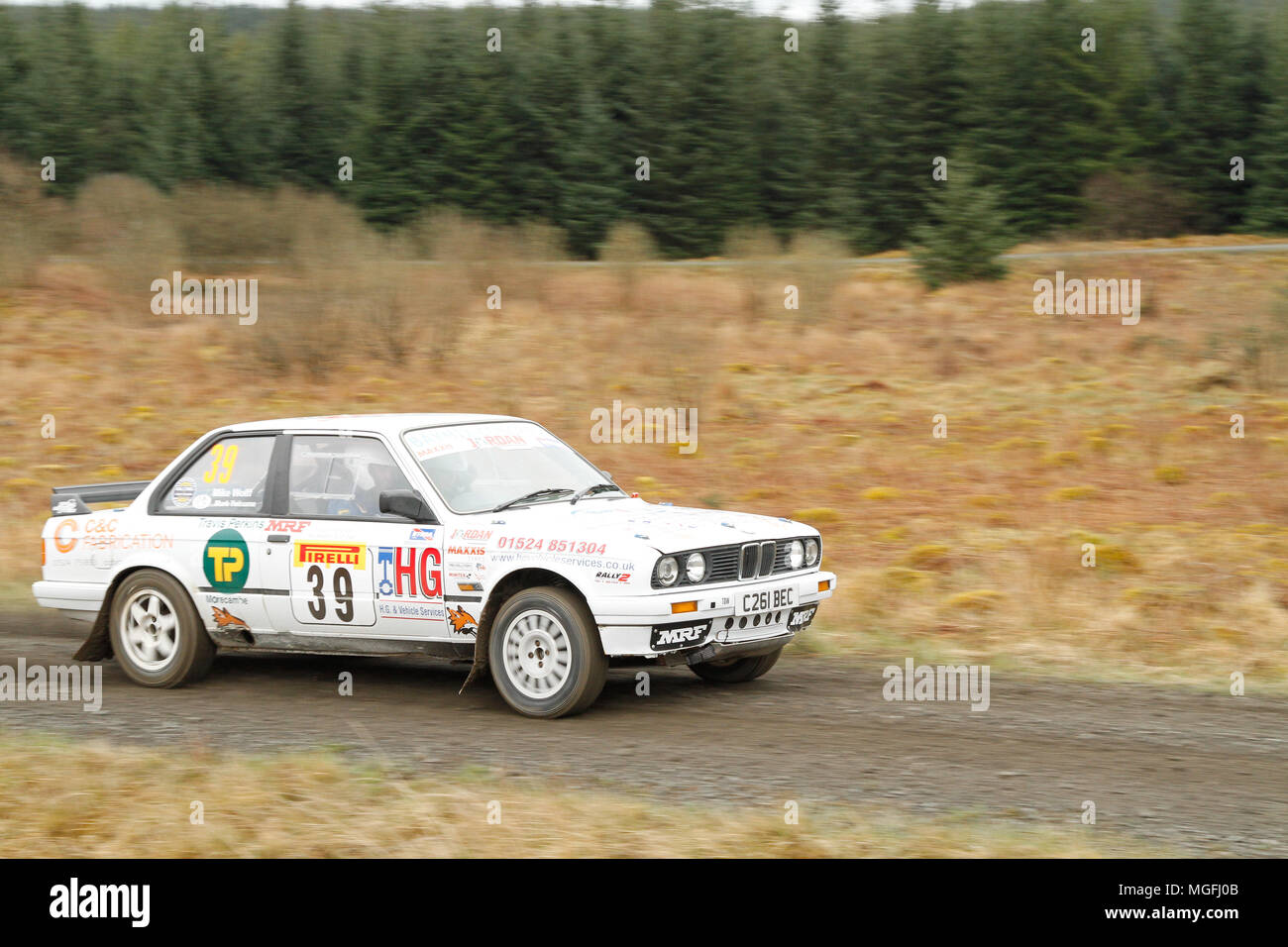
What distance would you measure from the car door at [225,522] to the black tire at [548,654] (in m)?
1.63

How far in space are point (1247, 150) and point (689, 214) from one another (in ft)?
49.7

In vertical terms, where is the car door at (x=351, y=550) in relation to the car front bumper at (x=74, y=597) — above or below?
above

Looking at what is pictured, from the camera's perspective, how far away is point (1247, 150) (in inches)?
1473

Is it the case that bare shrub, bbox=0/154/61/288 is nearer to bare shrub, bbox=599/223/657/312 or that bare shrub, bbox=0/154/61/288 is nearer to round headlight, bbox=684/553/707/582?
bare shrub, bbox=599/223/657/312

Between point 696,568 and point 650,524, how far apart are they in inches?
17.7

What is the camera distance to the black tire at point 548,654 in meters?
7.28

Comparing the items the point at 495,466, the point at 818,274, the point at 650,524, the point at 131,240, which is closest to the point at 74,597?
the point at 495,466

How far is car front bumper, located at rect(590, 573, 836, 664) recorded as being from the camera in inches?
A: 282

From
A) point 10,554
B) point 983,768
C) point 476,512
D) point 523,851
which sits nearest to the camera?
point 523,851

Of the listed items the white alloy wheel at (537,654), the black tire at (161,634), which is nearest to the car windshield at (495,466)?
the white alloy wheel at (537,654)

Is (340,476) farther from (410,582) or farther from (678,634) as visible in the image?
(678,634)

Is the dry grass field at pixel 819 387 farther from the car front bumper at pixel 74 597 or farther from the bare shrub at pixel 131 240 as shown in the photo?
the car front bumper at pixel 74 597

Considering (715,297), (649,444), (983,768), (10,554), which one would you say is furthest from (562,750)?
(715,297)

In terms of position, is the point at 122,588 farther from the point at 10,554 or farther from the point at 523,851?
the point at 10,554
